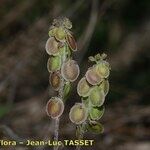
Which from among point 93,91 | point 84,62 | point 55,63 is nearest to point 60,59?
point 55,63

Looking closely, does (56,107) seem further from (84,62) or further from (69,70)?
(84,62)

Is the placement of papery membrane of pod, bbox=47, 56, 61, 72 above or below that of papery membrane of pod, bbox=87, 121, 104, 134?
above

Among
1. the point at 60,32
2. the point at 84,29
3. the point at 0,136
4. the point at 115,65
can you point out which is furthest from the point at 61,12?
the point at 60,32

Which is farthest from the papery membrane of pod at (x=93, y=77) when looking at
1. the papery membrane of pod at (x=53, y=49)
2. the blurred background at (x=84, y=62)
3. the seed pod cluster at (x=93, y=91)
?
the blurred background at (x=84, y=62)

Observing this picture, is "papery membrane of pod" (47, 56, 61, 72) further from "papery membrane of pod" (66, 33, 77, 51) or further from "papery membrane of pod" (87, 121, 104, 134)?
"papery membrane of pod" (87, 121, 104, 134)

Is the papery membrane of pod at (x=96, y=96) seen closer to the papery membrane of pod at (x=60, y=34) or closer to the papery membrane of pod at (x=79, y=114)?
the papery membrane of pod at (x=79, y=114)

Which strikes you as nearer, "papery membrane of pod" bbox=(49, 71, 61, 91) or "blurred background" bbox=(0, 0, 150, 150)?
"papery membrane of pod" bbox=(49, 71, 61, 91)

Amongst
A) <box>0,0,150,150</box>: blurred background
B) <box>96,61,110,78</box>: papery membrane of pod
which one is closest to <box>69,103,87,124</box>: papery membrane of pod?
<box>96,61,110,78</box>: papery membrane of pod

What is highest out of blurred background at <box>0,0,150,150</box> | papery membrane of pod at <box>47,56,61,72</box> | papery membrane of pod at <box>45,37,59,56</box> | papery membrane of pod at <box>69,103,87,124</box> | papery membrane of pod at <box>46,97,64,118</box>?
blurred background at <box>0,0,150,150</box>
